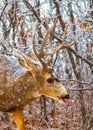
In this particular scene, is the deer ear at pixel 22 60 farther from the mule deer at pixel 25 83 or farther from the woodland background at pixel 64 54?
the woodland background at pixel 64 54

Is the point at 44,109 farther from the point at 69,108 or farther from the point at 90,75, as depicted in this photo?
the point at 90,75

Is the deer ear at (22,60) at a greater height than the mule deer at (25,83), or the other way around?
the deer ear at (22,60)

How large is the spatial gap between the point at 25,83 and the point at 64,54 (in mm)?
2892

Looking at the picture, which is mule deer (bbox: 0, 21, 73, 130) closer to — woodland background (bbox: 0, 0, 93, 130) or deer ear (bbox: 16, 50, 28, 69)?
deer ear (bbox: 16, 50, 28, 69)

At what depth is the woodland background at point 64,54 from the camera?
7086mm

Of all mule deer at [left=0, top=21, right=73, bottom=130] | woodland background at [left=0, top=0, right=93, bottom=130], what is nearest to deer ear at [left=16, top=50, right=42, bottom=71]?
mule deer at [left=0, top=21, right=73, bottom=130]

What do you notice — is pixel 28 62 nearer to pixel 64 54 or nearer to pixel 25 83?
pixel 25 83

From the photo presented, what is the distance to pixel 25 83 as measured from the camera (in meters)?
5.85

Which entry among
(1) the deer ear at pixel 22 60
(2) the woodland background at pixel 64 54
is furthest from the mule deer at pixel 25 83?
(2) the woodland background at pixel 64 54

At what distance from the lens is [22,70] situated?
5934 mm

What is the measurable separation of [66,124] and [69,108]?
1.13ft

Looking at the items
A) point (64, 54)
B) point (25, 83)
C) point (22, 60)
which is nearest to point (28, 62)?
point (22, 60)

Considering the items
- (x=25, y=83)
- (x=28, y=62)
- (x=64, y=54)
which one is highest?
(x=28, y=62)

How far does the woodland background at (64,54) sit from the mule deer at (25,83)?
468 mm
